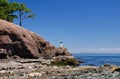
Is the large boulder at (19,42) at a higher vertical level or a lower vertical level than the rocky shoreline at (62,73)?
higher

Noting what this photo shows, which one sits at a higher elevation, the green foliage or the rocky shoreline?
the green foliage

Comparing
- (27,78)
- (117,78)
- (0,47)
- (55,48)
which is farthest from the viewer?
(55,48)

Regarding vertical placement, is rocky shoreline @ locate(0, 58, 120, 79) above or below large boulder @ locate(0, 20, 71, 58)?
below

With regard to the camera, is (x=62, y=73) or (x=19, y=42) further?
(x=19, y=42)

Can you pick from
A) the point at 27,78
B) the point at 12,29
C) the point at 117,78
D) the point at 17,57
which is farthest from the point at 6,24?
the point at 117,78

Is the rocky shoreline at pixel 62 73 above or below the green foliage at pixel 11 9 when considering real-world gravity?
below

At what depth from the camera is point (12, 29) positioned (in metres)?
51.8

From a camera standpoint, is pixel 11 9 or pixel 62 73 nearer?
pixel 62 73

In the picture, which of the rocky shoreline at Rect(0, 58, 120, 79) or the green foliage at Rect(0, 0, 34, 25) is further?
the green foliage at Rect(0, 0, 34, 25)

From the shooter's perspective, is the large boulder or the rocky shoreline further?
the large boulder

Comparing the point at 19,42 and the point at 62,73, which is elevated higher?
the point at 19,42

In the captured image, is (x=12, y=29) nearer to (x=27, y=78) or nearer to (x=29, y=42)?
(x=29, y=42)

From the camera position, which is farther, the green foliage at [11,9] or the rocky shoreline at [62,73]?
the green foliage at [11,9]

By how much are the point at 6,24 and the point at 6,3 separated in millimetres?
27344
